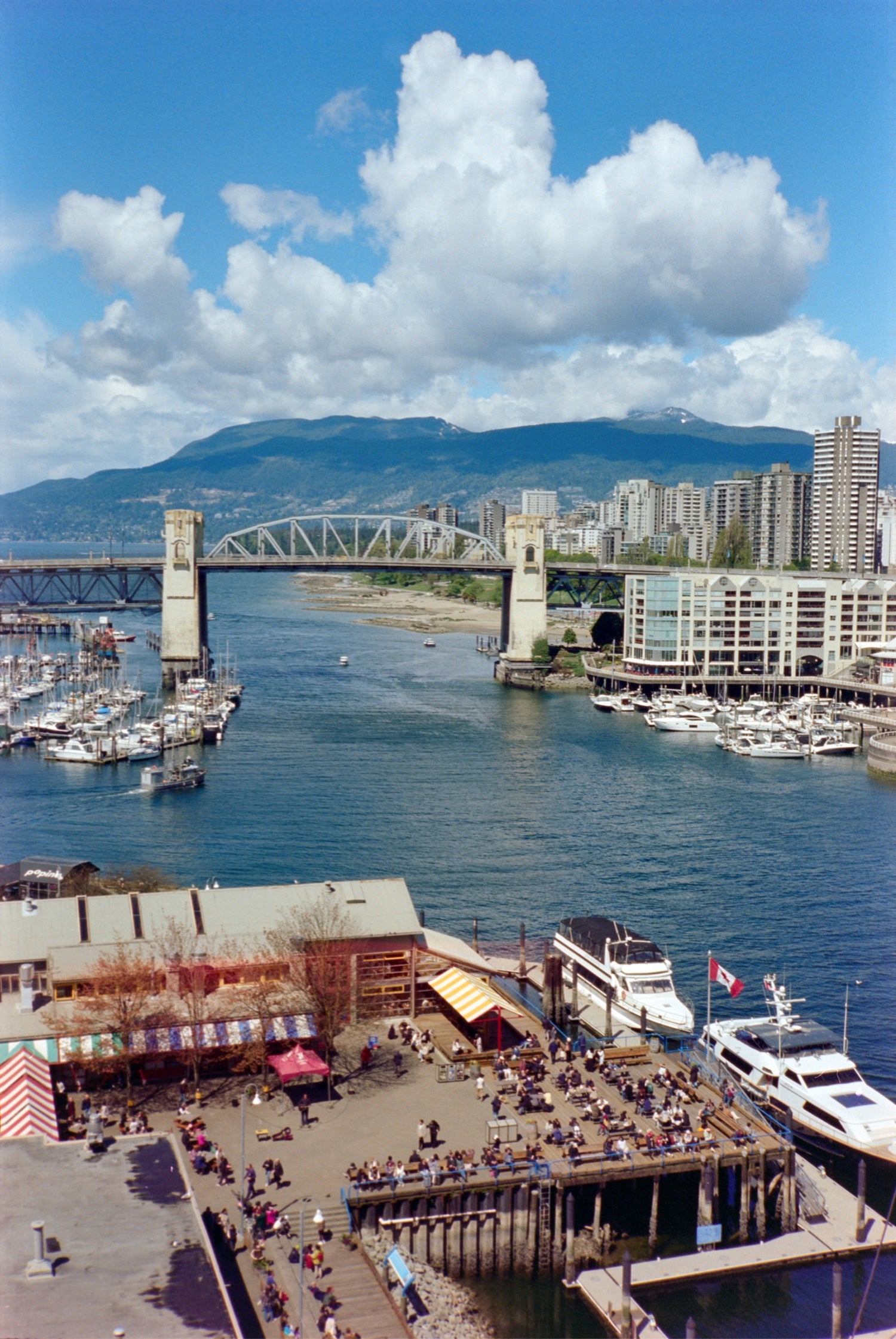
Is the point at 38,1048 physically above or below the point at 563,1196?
above

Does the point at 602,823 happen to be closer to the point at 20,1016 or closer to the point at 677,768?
the point at 677,768

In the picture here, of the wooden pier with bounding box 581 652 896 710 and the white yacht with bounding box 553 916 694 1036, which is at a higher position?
the wooden pier with bounding box 581 652 896 710

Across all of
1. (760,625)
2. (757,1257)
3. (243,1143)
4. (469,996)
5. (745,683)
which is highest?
(760,625)

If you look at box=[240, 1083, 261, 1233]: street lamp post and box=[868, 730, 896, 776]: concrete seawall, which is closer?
box=[240, 1083, 261, 1233]: street lamp post

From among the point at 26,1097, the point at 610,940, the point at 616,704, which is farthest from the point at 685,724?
the point at 26,1097

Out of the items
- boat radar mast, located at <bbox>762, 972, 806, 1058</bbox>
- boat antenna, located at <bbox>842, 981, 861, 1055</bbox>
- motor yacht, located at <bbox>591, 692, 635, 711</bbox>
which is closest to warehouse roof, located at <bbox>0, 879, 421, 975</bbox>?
boat radar mast, located at <bbox>762, 972, 806, 1058</bbox>

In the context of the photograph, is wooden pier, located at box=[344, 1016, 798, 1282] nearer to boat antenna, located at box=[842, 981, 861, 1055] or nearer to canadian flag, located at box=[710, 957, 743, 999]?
canadian flag, located at box=[710, 957, 743, 999]

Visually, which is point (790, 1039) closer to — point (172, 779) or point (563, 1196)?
point (563, 1196)
